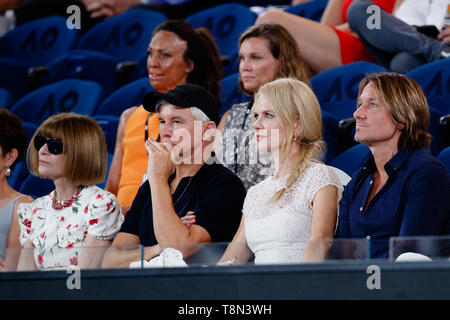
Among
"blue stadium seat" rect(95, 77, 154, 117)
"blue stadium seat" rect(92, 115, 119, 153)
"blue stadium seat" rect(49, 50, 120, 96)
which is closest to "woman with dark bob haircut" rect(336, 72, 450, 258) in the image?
"blue stadium seat" rect(92, 115, 119, 153)

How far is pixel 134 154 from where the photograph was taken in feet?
9.38

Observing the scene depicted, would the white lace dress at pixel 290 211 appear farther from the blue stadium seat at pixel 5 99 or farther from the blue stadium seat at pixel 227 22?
the blue stadium seat at pixel 5 99

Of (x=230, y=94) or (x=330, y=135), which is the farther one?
(x=230, y=94)

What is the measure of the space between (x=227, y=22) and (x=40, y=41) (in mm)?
1305

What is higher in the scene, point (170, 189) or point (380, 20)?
point (380, 20)

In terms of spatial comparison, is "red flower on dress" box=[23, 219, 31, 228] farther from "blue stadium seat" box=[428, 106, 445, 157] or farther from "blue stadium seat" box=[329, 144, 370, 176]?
"blue stadium seat" box=[428, 106, 445, 157]

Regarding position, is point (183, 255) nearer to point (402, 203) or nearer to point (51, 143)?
point (402, 203)

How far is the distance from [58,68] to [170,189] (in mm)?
2082

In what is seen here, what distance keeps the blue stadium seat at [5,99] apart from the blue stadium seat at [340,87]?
1745mm

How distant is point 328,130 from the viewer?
8.55 feet

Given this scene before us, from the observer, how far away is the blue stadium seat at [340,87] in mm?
2891

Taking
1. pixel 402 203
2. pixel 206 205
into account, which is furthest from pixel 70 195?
pixel 402 203
